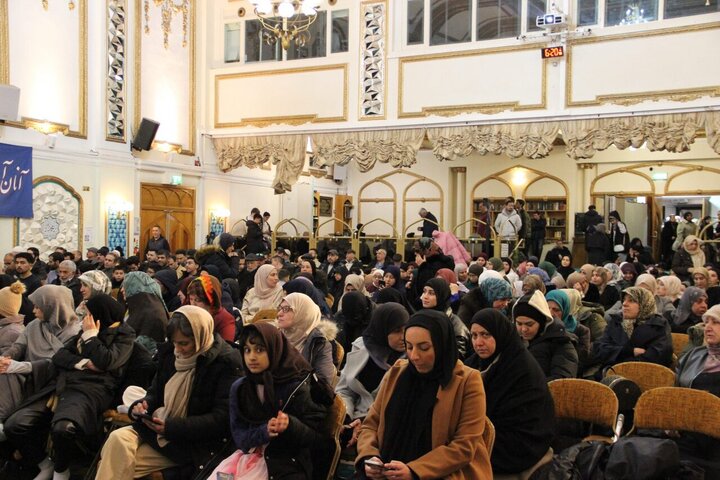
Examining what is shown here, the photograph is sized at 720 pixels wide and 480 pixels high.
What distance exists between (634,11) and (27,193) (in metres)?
10.1

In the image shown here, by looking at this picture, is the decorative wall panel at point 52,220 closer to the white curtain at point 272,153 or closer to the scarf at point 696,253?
the white curtain at point 272,153

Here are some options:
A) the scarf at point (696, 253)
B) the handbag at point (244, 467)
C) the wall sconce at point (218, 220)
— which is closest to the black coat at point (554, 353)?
the handbag at point (244, 467)

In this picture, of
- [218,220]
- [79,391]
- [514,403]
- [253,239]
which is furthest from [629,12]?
[79,391]

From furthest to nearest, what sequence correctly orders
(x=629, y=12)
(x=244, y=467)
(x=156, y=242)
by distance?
(x=156, y=242), (x=629, y=12), (x=244, y=467)

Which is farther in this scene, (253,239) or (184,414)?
(253,239)

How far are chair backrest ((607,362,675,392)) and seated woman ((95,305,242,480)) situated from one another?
7.01ft

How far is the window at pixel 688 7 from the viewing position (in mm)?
10180

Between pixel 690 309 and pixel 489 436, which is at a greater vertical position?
pixel 690 309

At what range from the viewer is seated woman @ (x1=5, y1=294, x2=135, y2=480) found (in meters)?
3.35

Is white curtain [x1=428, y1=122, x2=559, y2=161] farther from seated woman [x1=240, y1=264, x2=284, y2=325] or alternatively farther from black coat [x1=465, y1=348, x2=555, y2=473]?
black coat [x1=465, y1=348, x2=555, y2=473]

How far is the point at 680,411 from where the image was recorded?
9.83 feet

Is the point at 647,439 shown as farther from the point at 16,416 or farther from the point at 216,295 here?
the point at 16,416

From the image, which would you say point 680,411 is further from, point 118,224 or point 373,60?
point 118,224

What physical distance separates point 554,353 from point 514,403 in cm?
100
